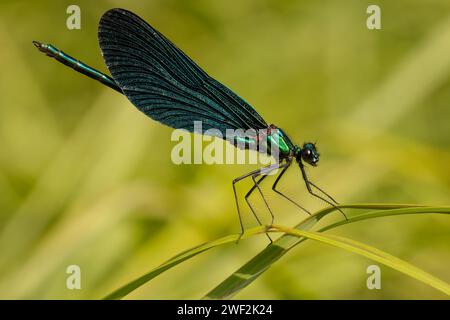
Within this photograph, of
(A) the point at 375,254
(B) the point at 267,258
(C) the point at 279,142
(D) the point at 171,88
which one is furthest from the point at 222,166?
(A) the point at 375,254

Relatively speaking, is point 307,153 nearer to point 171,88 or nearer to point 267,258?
point 171,88

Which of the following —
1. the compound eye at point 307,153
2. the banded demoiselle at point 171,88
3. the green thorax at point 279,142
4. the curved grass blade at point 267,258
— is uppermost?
the banded demoiselle at point 171,88

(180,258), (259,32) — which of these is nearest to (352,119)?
(259,32)

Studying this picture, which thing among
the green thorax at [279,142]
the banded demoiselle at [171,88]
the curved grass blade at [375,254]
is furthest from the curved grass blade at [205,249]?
the green thorax at [279,142]

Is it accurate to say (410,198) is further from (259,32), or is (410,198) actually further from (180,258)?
(180,258)

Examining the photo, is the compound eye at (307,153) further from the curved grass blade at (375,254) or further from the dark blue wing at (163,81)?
the curved grass blade at (375,254)

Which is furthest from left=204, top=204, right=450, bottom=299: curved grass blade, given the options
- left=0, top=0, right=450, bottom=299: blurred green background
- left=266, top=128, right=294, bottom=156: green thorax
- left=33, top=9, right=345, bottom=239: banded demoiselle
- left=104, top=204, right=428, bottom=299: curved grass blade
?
left=0, top=0, right=450, bottom=299: blurred green background
